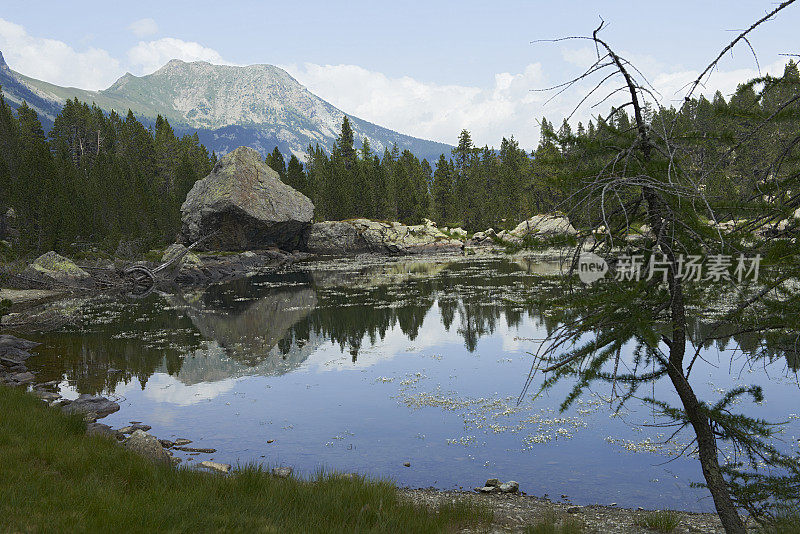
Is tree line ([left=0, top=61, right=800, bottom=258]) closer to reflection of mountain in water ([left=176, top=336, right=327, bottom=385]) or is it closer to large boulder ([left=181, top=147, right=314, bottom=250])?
large boulder ([left=181, top=147, right=314, bottom=250])

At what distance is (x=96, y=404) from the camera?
1423 cm

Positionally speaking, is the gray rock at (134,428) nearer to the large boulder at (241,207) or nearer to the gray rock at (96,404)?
the gray rock at (96,404)

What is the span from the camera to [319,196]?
93.2 metres

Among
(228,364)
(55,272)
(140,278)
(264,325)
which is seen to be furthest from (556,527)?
(140,278)

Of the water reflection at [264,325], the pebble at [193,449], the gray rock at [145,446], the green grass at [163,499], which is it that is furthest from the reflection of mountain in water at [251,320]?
the green grass at [163,499]

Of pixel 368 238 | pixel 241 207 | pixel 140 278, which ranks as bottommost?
pixel 140 278

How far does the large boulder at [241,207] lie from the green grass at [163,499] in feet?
172

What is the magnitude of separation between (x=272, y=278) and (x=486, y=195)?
64.2 m

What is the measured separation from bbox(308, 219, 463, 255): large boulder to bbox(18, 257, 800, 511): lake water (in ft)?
142

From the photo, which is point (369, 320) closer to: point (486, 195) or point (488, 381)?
point (488, 381)

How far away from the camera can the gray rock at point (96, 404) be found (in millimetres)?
13805

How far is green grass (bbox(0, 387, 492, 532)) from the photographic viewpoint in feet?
16.5

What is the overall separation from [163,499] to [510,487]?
5871 mm

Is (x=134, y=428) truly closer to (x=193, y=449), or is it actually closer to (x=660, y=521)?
(x=193, y=449)
